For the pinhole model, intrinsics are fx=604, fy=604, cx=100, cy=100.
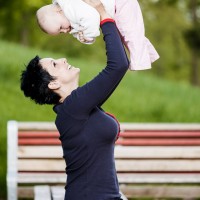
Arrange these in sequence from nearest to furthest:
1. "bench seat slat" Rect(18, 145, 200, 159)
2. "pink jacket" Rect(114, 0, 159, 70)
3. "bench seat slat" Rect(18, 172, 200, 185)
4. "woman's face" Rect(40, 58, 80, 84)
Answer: "pink jacket" Rect(114, 0, 159, 70) → "woman's face" Rect(40, 58, 80, 84) → "bench seat slat" Rect(18, 172, 200, 185) → "bench seat slat" Rect(18, 145, 200, 159)

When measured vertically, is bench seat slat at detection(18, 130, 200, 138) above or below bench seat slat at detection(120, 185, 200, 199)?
above

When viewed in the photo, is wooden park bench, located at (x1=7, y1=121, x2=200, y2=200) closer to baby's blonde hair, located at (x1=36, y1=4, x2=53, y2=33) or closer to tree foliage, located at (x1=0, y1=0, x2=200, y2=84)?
baby's blonde hair, located at (x1=36, y1=4, x2=53, y2=33)

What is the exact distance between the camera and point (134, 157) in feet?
17.9

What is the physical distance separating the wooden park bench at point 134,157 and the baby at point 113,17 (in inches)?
100

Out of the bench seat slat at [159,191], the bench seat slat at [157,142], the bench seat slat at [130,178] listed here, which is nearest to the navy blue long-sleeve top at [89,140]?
the bench seat slat at [130,178]

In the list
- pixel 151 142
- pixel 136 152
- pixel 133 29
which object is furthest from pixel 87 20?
pixel 151 142

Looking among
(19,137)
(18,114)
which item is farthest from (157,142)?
(18,114)

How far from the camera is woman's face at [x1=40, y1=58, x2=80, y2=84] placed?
111 inches

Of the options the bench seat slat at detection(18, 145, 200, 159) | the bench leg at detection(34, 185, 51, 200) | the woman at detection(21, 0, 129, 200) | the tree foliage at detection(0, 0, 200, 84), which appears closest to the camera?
the woman at detection(21, 0, 129, 200)

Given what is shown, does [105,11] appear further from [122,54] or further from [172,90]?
[172,90]

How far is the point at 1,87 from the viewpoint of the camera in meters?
8.97

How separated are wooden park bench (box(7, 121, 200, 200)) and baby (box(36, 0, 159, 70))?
254cm

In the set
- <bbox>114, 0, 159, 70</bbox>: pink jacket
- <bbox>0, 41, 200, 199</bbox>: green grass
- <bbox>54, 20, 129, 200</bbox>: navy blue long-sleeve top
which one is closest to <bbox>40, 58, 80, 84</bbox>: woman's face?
<bbox>54, 20, 129, 200</bbox>: navy blue long-sleeve top

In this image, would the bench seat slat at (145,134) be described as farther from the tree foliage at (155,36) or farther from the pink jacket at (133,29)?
the tree foliage at (155,36)
